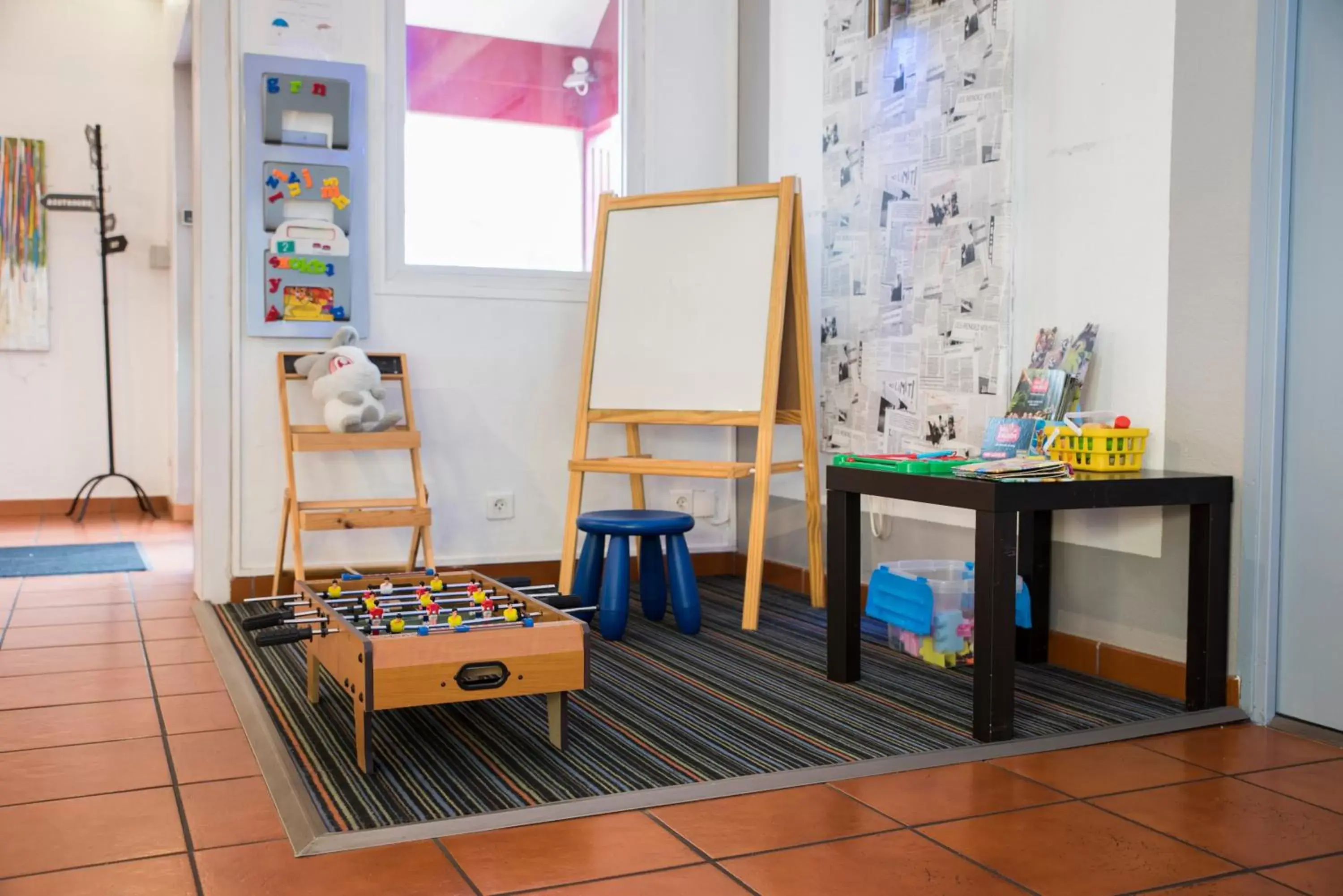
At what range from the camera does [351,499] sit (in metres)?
3.81

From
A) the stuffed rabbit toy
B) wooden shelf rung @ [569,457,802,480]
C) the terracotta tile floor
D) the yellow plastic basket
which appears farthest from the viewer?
the stuffed rabbit toy

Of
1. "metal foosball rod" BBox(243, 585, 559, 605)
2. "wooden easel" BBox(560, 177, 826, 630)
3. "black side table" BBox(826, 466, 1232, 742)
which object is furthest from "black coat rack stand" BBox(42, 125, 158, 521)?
"black side table" BBox(826, 466, 1232, 742)

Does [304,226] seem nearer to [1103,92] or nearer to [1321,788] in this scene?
[1103,92]

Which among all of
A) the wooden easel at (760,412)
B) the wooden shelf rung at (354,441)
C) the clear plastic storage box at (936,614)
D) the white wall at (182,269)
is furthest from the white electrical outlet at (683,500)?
the white wall at (182,269)

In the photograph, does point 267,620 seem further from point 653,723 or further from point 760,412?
point 760,412

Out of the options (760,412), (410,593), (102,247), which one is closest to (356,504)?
(410,593)

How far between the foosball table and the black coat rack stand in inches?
169

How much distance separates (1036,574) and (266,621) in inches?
70.8

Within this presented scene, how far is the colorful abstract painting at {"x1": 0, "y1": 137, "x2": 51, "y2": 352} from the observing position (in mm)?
6035

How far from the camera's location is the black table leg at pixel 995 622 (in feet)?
7.34

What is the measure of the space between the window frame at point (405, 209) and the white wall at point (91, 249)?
105 inches

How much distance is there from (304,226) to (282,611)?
1726 millimetres

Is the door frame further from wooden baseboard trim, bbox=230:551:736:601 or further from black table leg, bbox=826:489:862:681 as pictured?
wooden baseboard trim, bbox=230:551:736:601

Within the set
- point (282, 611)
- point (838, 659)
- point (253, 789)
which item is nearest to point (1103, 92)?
point (838, 659)
